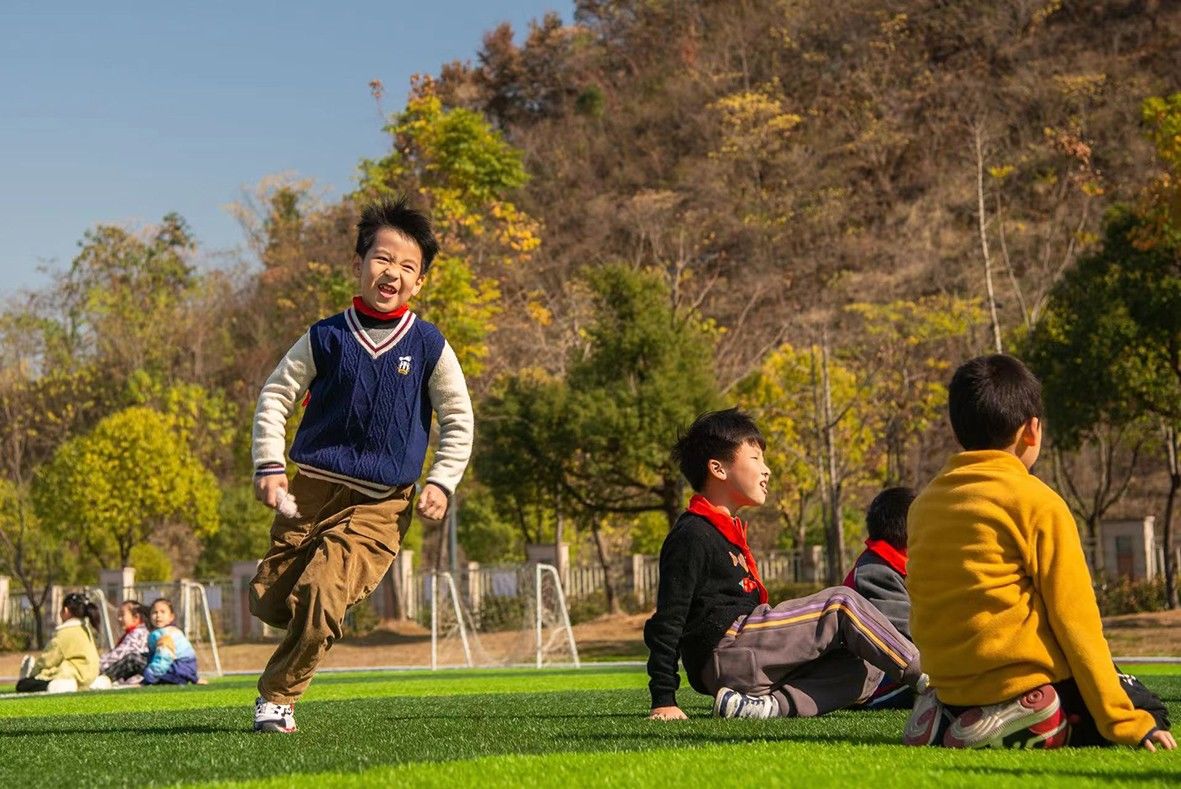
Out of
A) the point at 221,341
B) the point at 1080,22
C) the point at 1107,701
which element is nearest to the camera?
the point at 1107,701

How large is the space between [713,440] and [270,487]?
5.88 ft

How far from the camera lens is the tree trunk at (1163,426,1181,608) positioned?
2647 centimetres

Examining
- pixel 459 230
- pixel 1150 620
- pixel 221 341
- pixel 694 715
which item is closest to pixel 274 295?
pixel 221 341

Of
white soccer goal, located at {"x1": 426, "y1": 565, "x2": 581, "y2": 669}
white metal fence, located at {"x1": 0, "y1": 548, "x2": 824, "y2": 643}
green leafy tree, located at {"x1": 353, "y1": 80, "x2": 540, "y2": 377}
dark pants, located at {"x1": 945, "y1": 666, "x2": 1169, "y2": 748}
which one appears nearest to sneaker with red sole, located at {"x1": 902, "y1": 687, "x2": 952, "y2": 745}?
dark pants, located at {"x1": 945, "y1": 666, "x2": 1169, "y2": 748}

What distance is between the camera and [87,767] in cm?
420

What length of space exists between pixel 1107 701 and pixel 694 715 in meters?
2.32

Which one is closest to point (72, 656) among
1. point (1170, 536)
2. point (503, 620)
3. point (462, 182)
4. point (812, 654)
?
point (812, 654)

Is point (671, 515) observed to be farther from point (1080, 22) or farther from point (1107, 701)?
A: point (1080, 22)

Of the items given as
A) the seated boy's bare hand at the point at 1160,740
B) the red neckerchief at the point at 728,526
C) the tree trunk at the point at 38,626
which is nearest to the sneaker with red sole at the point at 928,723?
the seated boy's bare hand at the point at 1160,740

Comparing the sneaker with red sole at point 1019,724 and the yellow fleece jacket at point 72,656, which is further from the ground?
the sneaker with red sole at point 1019,724

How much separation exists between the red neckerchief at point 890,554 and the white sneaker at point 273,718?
2.63m

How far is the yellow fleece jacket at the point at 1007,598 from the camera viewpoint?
396 cm

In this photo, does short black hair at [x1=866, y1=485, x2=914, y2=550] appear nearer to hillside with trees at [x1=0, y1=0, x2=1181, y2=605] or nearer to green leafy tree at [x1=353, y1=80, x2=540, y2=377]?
hillside with trees at [x1=0, y1=0, x2=1181, y2=605]

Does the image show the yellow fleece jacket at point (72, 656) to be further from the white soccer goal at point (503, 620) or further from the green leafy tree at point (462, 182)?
the green leafy tree at point (462, 182)
